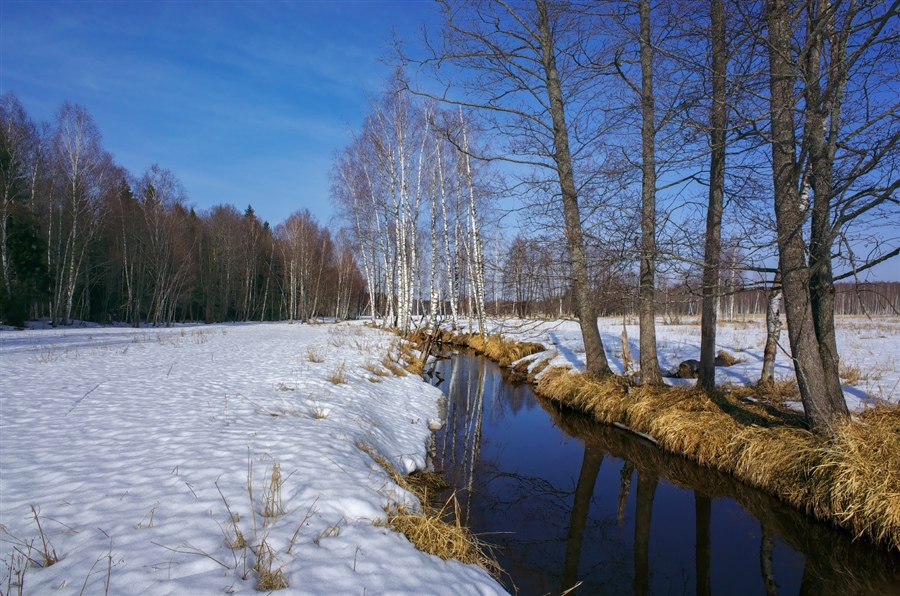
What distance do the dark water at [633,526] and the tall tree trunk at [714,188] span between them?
220 cm

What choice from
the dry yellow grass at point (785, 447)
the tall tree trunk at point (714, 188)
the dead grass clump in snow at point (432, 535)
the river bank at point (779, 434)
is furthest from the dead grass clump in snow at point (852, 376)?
the dead grass clump in snow at point (432, 535)

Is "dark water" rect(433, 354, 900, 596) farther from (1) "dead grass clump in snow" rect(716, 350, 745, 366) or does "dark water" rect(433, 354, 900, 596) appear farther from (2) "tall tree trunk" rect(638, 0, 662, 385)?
(1) "dead grass clump in snow" rect(716, 350, 745, 366)

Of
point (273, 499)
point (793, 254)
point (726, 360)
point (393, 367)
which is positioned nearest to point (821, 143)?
point (793, 254)

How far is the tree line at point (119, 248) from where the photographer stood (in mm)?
21984

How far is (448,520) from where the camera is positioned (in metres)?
4.86

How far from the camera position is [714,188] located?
7.72 m

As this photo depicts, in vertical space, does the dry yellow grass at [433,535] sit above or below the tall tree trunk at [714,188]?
below

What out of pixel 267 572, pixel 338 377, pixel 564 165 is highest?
pixel 564 165

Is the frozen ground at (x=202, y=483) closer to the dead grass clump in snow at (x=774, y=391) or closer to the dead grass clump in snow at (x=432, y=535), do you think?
the dead grass clump in snow at (x=432, y=535)

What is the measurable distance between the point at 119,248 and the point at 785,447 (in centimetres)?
3760

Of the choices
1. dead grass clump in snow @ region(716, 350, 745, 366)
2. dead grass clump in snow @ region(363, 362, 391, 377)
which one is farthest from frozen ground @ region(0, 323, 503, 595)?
dead grass clump in snow @ region(716, 350, 745, 366)

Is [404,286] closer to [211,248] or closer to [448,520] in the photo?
[448,520]

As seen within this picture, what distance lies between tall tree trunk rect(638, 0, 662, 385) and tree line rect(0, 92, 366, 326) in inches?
1033

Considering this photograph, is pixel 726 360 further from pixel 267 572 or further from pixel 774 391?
pixel 267 572
